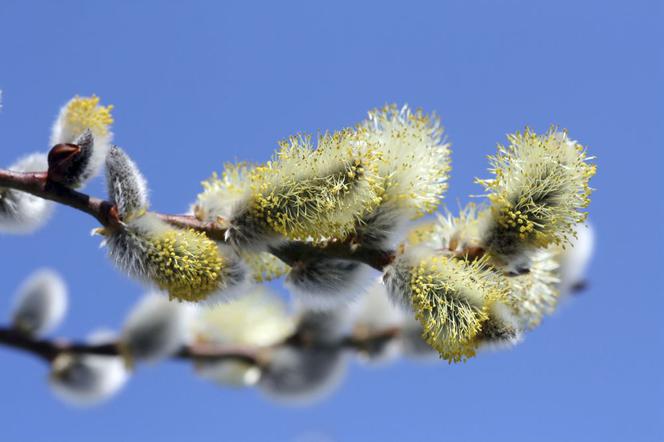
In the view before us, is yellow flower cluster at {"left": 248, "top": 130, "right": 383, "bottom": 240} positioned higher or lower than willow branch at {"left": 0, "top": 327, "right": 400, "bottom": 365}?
lower

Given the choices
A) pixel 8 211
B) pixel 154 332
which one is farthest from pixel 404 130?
pixel 154 332

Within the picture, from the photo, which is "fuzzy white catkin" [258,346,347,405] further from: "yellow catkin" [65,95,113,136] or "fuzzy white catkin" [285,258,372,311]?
"yellow catkin" [65,95,113,136]

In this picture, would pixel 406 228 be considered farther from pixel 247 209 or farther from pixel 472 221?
pixel 247 209

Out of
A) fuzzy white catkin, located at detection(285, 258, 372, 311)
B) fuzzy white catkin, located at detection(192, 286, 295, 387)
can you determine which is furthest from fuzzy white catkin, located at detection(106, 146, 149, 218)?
fuzzy white catkin, located at detection(192, 286, 295, 387)

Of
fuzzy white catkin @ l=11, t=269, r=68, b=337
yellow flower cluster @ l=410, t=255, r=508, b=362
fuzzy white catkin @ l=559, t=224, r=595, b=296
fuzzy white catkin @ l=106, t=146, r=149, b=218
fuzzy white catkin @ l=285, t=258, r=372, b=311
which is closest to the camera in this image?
yellow flower cluster @ l=410, t=255, r=508, b=362

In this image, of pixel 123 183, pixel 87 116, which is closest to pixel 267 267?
pixel 123 183

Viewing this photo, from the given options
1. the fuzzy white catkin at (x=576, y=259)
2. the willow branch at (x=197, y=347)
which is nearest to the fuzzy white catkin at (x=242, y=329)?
the willow branch at (x=197, y=347)
